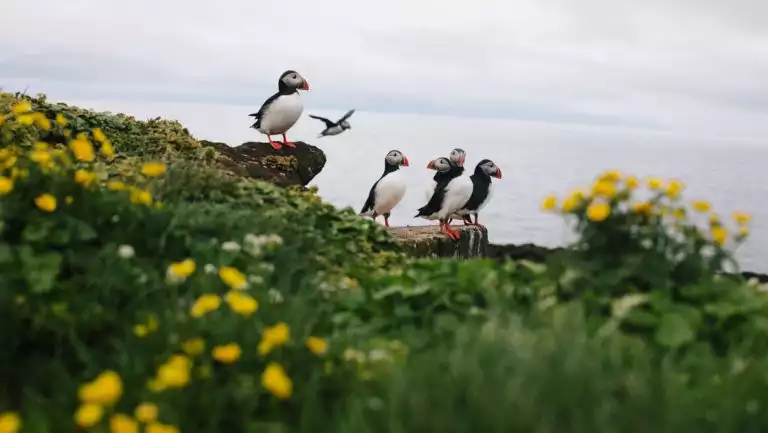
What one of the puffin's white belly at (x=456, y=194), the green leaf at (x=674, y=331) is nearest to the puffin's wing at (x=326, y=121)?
Answer: the puffin's white belly at (x=456, y=194)

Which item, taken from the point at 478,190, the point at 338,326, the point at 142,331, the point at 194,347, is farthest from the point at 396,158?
the point at 194,347

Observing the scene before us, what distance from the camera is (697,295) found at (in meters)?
4.53

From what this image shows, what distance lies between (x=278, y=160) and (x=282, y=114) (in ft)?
2.76

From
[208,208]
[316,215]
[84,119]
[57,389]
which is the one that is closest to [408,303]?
[57,389]

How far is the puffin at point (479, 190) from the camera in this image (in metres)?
11.3

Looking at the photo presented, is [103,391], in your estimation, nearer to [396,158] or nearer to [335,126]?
[396,158]

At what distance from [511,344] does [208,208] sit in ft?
11.4

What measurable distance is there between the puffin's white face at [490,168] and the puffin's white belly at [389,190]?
1.15 m

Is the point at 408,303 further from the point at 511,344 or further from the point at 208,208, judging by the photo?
the point at 208,208

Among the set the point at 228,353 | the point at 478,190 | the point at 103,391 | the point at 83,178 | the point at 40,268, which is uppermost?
the point at 478,190

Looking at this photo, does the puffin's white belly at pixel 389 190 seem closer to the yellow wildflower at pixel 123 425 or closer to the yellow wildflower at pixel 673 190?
the yellow wildflower at pixel 673 190

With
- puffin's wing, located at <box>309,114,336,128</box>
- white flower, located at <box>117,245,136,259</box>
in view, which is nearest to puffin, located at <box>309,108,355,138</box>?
puffin's wing, located at <box>309,114,336,128</box>

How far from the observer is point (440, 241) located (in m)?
10.8

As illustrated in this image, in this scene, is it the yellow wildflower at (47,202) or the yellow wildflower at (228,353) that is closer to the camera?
the yellow wildflower at (228,353)
